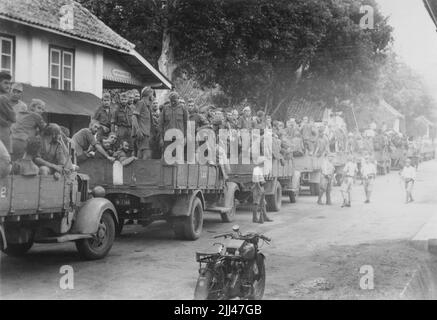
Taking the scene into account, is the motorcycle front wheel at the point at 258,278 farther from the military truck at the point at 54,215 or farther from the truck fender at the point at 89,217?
the truck fender at the point at 89,217

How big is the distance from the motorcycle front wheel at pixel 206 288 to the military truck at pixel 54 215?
2362 mm

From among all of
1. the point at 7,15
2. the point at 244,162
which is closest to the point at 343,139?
the point at 244,162

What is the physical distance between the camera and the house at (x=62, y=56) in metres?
16.2

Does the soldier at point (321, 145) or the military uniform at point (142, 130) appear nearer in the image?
the military uniform at point (142, 130)

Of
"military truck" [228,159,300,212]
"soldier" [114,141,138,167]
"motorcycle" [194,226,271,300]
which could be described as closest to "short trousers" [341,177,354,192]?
"military truck" [228,159,300,212]

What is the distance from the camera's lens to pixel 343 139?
24.8 meters

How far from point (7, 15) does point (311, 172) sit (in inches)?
384

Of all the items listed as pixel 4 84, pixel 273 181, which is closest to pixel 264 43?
pixel 273 181

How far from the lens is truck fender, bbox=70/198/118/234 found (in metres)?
8.45

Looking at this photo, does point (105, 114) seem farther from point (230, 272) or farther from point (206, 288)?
point (206, 288)

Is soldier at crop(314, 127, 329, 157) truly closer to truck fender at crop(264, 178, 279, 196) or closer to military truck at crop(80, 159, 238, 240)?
truck fender at crop(264, 178, 279, 196)

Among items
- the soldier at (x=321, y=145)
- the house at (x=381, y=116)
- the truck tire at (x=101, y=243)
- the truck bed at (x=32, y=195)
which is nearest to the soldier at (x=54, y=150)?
the truck bed at (x=32, y=195)

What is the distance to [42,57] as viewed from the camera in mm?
17234

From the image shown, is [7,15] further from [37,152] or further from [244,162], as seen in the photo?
[37,152]
